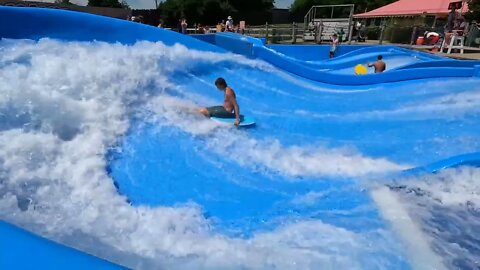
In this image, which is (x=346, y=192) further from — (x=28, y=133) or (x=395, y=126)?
(x=28, y=133)

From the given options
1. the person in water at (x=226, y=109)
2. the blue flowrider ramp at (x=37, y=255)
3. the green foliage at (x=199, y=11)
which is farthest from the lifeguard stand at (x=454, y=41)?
the green foliage at (x=199, y=11)

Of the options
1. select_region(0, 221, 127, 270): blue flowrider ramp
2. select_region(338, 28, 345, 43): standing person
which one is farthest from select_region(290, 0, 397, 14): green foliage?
select_region(0, 221, 127, 270): blue flowrider ramp

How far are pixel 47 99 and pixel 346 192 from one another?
3.00m

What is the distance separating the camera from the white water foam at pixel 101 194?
227 centimetres

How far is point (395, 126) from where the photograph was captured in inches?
206

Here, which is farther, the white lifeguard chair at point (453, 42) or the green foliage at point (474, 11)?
the green foliage at point (474, 11)

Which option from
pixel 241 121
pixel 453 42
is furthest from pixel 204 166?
pixel 453 42

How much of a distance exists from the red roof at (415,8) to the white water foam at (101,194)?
17948 millimetres

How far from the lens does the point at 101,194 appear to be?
291cm

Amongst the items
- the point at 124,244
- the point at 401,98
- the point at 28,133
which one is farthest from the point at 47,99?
the point at 401,98

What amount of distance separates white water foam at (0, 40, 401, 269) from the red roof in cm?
1795

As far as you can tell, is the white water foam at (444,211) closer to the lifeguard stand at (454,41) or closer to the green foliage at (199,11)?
the lifeguard stand at (454,41)

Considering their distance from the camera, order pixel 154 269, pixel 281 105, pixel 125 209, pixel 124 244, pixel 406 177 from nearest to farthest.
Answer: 1. pixel 154 269
2. pixel 124 244
3. pixel 125 209
4. pixel 406 177
5. pixel 281 105

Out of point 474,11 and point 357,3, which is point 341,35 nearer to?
point 474,11
